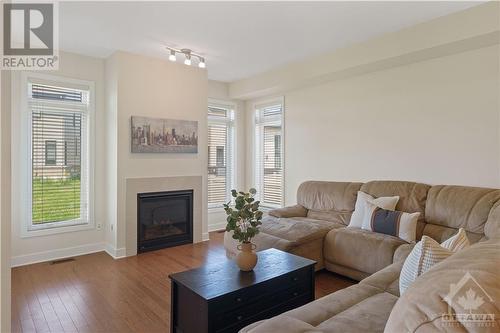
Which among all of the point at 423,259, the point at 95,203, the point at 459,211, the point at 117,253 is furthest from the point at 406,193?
the point at 95,203

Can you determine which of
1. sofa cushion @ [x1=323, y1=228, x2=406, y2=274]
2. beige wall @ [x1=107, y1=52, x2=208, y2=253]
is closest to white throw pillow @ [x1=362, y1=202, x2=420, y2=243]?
sofa cushion @ [x1=323, y1=228, x2=406, y2=274]

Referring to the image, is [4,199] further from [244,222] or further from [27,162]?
[27,162]

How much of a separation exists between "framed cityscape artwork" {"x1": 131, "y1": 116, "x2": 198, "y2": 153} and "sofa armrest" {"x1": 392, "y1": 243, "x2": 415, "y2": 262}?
125 inches

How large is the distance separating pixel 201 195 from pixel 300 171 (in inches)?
66.8

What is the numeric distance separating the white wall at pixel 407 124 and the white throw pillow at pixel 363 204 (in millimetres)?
529

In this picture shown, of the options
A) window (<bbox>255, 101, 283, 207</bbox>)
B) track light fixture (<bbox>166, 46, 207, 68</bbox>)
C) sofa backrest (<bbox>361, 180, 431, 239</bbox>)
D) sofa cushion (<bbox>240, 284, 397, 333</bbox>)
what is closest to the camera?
sofa cushion (<bbox>240, 284, 397, 333</bbox>)

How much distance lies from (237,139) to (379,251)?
368 centimetres

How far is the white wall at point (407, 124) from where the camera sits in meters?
3.20

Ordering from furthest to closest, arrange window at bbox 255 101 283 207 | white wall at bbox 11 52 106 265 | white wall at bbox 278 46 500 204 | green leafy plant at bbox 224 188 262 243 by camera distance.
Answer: window at bbox 255 101 283 207 < white wall at bbox 11 52 106 265 < white wall at bbox 278 46 500 204 < green leafy plant at bbox 224 188 262 243

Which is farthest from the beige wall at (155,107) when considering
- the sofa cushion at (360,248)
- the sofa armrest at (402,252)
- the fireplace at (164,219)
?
the sofa armrest at (402,252)

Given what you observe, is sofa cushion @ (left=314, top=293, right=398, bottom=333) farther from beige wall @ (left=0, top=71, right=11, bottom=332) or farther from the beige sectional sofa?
beige wall @ (left=0, top=71, right=11, bottom=332)

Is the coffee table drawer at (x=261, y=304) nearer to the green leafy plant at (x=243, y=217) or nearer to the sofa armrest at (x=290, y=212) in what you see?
the green leafy plant at (x=243, y=217)

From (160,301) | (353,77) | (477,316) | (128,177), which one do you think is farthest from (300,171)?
(477,316)

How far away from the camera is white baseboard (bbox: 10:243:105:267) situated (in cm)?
376
